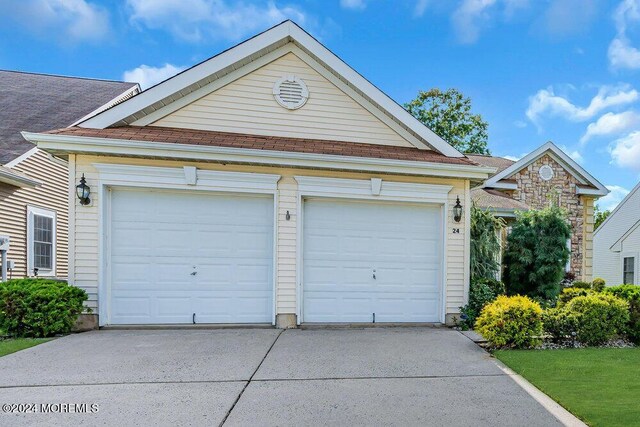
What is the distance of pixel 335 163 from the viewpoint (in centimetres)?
694

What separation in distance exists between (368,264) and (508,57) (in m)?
12.1

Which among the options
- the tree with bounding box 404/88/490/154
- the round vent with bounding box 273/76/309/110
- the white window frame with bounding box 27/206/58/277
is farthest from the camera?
the tree with bounding box 404/88/490/154

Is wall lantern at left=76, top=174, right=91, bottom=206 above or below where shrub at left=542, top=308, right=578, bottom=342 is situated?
above

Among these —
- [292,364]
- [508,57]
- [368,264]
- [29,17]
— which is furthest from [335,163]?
[29,17]

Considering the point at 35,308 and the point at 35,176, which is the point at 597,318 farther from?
the point at 35,176

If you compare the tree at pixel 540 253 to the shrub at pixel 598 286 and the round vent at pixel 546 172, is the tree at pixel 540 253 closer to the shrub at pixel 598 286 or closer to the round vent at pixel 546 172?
Result: the shrub at pixel 598 286

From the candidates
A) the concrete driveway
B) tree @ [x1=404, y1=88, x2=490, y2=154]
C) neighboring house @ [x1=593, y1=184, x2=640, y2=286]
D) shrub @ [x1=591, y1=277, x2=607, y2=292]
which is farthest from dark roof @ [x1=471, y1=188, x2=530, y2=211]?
tree @ [x1=404, y1=88, x2=490, y2=154]

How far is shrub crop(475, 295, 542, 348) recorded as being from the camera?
5539 mm

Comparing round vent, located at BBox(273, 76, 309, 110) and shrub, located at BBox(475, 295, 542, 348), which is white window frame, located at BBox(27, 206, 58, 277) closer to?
round vent, located at BBox(273, 76, 309, 110)

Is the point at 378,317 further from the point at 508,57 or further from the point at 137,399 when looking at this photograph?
the point at 508,57

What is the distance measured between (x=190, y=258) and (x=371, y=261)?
11.4ft

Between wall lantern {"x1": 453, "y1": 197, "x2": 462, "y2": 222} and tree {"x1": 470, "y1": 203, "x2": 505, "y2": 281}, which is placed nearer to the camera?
wall lantern {"x1": 453, "y1": 197, "x2": 462, "y2": 222}

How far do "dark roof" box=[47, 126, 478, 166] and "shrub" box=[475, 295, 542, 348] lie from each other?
2995mm

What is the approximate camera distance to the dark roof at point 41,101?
401 inches
